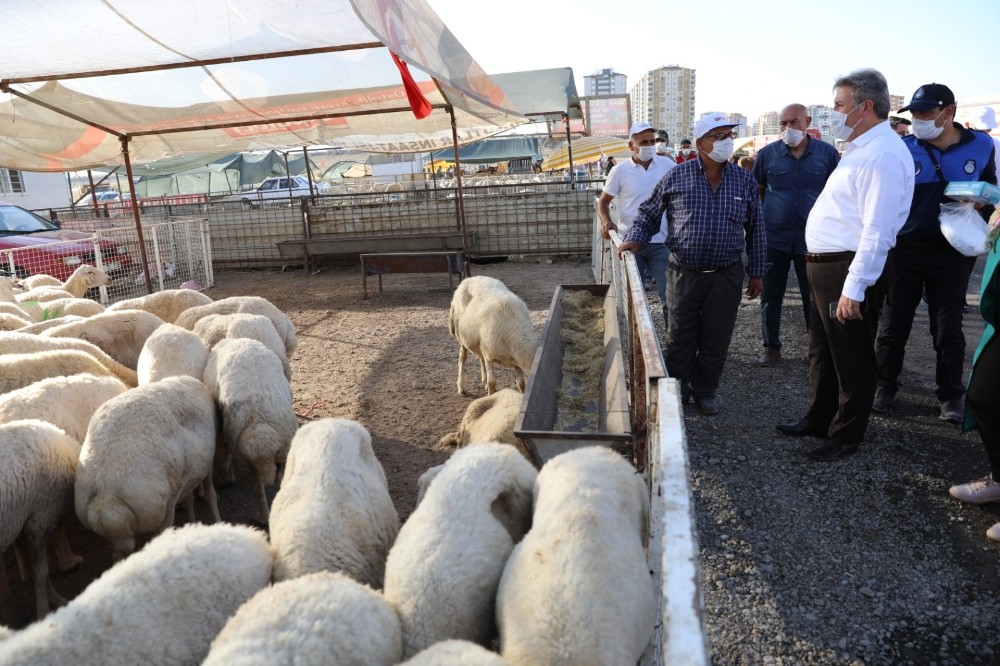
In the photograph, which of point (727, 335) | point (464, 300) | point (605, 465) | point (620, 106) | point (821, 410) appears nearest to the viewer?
point (605, 465)

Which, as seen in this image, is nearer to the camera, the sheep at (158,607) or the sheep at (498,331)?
the sheep at (158,607)

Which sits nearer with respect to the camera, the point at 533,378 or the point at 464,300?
the point at 533,378

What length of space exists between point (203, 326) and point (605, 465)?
171 inches

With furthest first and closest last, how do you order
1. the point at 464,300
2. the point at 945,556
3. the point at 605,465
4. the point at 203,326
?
the point at 464,300, the point at 203,326, the point at 945,556, the point at 605,465

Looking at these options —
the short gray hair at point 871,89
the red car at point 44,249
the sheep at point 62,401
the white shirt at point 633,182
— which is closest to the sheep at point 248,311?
the sheep at point 62,401

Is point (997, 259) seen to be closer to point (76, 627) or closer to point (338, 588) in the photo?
point (338, 588)

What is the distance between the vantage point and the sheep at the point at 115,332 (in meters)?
5.31

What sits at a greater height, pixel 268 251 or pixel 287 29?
pixel 287 29

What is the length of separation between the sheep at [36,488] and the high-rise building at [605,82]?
17905 centimetres

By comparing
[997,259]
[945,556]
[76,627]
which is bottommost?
[945,556]

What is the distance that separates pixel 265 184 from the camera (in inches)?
1307

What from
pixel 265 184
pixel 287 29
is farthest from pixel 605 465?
pixel 265 184

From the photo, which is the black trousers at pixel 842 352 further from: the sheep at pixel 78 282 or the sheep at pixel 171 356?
the sheep at pixel 78 282

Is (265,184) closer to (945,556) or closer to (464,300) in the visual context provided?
(464,300)
